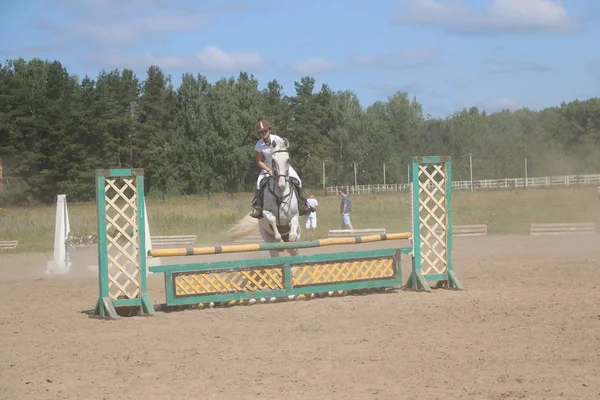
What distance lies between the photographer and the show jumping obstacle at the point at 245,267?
991cm

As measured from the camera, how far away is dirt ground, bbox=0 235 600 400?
5820 mm

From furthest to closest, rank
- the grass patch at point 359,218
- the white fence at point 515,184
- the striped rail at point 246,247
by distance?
the white fence at point 515,184
the grass patch at point 359,218
the striped rail at point 246,247

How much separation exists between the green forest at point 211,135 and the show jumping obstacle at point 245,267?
35.0 meters

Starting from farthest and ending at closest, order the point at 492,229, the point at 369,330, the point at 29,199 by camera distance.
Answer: the point at 29,199 → the point at 492,229 → the point at 369,330

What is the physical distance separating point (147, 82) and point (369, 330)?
229ft

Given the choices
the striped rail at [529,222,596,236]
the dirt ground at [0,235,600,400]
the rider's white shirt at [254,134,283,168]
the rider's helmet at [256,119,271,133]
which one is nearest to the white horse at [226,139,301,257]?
the rider's white shirt at [254,134,283,168]

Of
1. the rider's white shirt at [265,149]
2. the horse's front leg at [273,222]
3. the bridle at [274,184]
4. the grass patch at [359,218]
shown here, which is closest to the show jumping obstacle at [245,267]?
the horse's front leg at [273,222]

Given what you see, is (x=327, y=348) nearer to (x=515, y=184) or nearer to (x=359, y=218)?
(x=359, y=218)

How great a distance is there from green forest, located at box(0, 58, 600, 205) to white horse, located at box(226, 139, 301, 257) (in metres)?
34.4

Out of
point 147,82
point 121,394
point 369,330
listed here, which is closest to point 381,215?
point 369,330

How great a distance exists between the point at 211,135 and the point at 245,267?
185ft

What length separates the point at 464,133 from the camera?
8694 centimetres

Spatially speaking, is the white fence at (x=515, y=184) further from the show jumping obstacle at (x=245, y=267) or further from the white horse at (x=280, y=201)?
the show jumping obstacle at (x=245, y=267)

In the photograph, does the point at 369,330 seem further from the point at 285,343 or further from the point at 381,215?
the point at 381,215
